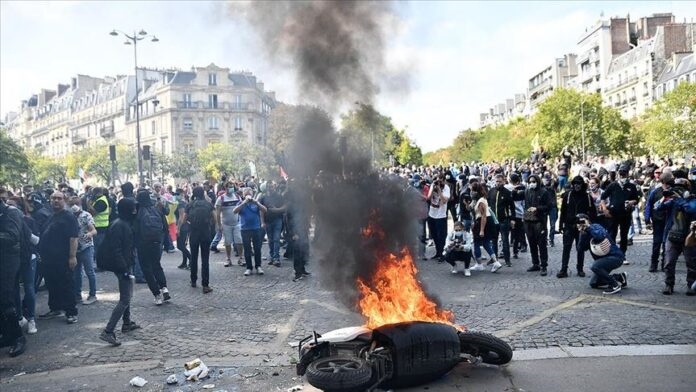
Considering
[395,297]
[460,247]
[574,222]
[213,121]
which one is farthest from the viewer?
[213,121]

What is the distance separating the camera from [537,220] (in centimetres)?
984

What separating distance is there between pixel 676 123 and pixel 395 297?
40.6 m

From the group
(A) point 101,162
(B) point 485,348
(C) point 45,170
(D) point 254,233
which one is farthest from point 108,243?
(C) point 45,170

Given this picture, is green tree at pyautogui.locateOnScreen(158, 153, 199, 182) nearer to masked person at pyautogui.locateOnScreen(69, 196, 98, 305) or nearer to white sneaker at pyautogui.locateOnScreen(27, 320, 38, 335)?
masked person at pyautogui.locateOnScreen(69, 196, 98, 305)

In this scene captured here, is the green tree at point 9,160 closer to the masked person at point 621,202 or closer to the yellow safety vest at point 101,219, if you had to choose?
the yellow safety vest at point 101,219

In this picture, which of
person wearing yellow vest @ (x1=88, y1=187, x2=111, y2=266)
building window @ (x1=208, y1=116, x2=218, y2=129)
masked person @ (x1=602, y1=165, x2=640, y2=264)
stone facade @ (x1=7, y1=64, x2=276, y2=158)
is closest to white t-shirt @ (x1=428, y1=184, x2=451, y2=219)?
masked person @ (x1=602, y1=165, x2=640, y2=264)

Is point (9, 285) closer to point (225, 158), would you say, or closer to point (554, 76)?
point (225, 158)

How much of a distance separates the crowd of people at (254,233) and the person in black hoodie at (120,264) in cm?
1

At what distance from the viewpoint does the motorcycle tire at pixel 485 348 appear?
5125 millimetres

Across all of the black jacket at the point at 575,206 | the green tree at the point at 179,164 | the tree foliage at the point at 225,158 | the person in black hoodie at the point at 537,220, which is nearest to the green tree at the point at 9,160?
the tree foliage at the point at 225,158

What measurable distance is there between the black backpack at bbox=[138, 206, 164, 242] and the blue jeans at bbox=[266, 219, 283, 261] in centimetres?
354

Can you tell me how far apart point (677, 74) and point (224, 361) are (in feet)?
209

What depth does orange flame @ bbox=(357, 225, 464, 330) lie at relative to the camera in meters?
5.59

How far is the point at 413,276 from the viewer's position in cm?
580
